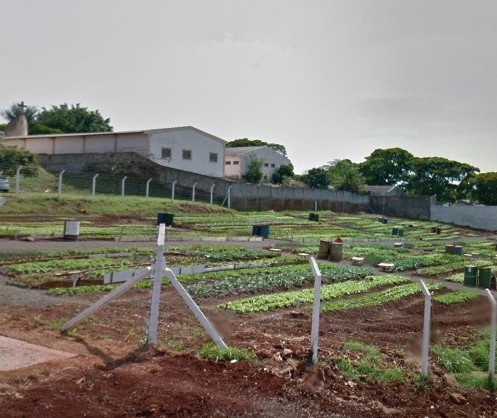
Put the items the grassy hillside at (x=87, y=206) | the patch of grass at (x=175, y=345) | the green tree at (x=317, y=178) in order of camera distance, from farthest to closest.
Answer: the green tree at (x=317, y=178), the grassy hillside at (x=87, y=206), the patch of grass at (x=175, y=345)

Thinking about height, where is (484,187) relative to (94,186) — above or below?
above

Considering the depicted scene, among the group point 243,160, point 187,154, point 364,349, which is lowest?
point 364,349

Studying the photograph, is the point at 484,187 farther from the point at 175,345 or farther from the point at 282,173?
the point at 175,345

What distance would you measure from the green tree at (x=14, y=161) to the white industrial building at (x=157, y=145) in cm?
1018

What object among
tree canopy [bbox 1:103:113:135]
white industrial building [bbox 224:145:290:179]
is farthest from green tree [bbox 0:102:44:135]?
white industrial building [bbox 224:145:290:179]

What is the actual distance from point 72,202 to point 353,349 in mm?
31322

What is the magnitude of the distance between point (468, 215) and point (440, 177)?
70.6 feet

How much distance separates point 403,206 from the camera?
71.8 m

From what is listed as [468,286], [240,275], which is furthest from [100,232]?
[468,286]

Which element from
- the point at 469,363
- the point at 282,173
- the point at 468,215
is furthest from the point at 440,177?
the point at 469,363

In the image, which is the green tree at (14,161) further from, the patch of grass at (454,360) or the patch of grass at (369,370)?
the patch of grass at (369,370)

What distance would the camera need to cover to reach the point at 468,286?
827 inches

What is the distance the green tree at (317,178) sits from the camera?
253ft

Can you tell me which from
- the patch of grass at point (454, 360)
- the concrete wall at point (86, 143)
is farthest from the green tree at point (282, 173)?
the patch of grass at point (454, 360)
